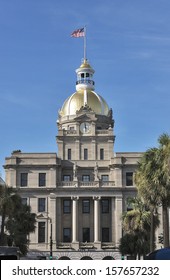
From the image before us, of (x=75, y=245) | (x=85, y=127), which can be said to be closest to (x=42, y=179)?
(x=75, y=245)

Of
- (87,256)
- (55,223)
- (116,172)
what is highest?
(116,172)

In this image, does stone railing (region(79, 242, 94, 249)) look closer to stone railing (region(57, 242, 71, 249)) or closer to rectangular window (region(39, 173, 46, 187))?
stone railing (region(57, 242, 71, 249))

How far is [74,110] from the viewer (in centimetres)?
9669

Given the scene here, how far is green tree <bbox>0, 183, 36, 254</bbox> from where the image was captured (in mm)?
50906

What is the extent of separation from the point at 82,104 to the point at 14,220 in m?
40.3

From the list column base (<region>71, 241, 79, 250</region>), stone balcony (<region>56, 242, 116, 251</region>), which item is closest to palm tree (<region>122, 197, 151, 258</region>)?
stone balcony (<region>56, 242, 116, 251</region>)

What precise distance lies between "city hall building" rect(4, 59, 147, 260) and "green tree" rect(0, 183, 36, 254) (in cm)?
1529

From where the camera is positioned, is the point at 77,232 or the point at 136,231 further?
the point at 77,232

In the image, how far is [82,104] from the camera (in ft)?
318
